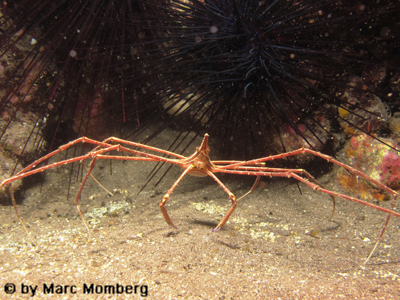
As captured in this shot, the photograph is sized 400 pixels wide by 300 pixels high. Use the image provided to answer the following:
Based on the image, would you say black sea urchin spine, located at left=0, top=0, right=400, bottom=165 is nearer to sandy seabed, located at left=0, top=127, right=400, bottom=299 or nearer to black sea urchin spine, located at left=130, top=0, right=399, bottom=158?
black sea urchin spine, located at left=130, top=0, right=399, bottom=158

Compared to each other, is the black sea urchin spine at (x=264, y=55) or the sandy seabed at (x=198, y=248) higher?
the black sea urchin spine at (x=264, y=55)

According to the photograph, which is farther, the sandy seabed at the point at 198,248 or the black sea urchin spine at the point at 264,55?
the black sea urchin spine at the point at 264,55

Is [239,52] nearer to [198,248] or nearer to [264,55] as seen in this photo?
→ [264,55]

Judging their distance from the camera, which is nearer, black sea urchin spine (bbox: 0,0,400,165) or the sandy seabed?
the sandy seabed

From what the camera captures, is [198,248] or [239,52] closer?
[198,248]

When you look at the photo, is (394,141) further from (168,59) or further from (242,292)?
(168,59)

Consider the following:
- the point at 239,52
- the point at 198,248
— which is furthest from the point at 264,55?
the point at 198,248

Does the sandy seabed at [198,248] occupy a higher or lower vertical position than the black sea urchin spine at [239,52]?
lower

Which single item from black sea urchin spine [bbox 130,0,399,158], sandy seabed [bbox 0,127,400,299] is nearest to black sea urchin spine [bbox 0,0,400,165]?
black sea urchin spine [bbox 130,0,399,158]

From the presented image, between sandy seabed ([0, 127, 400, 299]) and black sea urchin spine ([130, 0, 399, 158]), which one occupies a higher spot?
black sea urchin spine ([130, 0, 399, 158])

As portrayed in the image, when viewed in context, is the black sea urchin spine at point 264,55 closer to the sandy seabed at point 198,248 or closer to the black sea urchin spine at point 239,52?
the black sea urchin spine at point 239,52

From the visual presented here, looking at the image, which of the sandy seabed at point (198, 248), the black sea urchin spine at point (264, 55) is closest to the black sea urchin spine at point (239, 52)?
the black sea urchin spine at point (264, 55)
